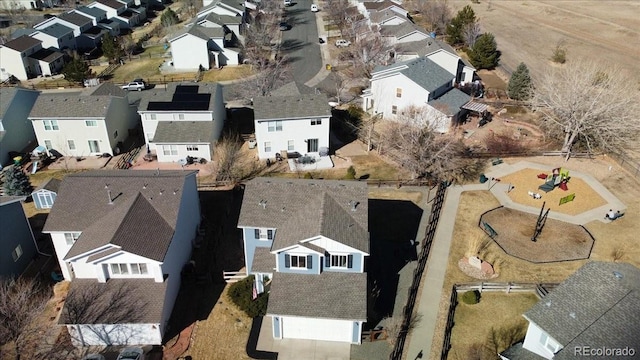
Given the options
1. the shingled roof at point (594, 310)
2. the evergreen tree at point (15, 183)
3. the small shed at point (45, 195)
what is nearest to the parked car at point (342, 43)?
the small shed at point (45, 195)

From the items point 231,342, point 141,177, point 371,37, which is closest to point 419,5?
point 371,37

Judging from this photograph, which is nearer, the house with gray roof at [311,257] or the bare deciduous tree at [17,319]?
the bare deciduous tree at [17,319]

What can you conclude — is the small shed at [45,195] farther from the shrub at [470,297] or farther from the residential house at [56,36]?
the residential house at [56,36]

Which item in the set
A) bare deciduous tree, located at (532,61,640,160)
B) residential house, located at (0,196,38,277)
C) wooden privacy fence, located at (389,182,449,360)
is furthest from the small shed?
bare deciduous tree, located at (532,61,640,160)

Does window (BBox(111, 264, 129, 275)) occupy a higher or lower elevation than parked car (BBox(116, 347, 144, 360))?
higher

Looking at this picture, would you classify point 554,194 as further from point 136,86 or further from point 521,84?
point 136,86

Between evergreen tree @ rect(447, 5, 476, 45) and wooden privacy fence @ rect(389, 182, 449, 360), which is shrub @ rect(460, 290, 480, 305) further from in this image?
evergreen tree @ rect(447, 5, 476, 45)
